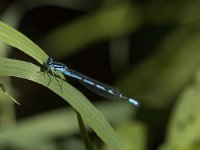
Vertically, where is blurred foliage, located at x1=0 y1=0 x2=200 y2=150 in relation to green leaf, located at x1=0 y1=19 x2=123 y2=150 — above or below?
above

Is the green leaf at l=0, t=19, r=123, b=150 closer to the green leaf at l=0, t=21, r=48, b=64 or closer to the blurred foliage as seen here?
the green leaf at l=0, t=21, r=48, b=64

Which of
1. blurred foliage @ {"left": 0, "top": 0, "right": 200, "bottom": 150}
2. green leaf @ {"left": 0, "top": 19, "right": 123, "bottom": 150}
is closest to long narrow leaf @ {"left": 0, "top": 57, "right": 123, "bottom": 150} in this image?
green leaf @ {"left": 0, "top": 19, "right": 123, "bottom": 150}

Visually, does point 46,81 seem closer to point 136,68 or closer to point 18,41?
point 18,41

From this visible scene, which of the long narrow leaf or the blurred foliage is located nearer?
the long narrow leaf

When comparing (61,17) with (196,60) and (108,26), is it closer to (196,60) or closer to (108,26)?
(108,26)

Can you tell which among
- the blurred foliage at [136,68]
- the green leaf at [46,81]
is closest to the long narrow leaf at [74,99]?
the green leaf at [46,81]

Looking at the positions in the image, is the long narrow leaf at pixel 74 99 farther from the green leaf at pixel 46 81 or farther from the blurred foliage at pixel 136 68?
the blurred foliage at pixel 136 68

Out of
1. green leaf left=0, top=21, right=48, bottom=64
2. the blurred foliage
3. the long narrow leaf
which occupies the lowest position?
the long narrow leaf

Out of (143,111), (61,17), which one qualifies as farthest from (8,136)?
(61,17)
